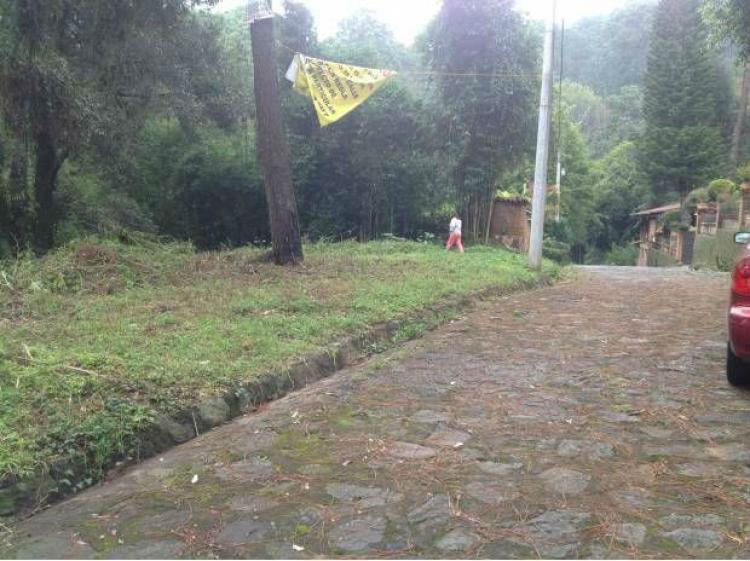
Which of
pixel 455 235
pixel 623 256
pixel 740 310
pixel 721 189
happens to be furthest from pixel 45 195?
pixel 623 256

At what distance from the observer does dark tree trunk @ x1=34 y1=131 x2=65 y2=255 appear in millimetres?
15927

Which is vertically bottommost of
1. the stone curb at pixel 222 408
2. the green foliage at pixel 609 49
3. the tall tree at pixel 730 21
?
the stone curb at pixel 222 408

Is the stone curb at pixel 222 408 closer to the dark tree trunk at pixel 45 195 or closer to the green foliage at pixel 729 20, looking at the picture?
the green foliage at pixel 729 20

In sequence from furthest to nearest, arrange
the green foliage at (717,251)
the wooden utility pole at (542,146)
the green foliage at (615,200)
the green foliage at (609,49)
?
the green foliage at (609,49)
the green foliage at (615,200)
the green foliage at (717,251)
the wooden utility pole at (542,146)

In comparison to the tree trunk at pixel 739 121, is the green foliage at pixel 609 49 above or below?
above

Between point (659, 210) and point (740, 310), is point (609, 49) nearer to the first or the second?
point (659, 210)

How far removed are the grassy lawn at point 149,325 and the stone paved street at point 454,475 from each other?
37cm

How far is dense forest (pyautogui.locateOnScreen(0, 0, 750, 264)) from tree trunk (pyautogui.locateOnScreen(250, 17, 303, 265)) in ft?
5.43

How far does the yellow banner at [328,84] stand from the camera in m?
13.6

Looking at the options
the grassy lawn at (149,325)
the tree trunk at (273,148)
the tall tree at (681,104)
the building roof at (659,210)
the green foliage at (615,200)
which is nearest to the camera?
→ the grassy lawn at (149,325)

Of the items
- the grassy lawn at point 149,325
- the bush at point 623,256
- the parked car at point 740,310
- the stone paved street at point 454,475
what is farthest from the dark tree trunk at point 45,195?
the bush at point 623,256

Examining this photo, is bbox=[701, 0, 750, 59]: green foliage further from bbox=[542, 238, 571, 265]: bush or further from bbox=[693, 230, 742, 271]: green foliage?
bbox=[542, 238, 571, 265]: bush

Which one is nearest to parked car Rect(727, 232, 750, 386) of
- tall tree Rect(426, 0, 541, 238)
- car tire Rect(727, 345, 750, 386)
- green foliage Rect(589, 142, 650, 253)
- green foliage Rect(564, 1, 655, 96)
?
car tire Rect(727, 345, 750, 386)

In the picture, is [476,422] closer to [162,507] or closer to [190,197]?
[162,507]
